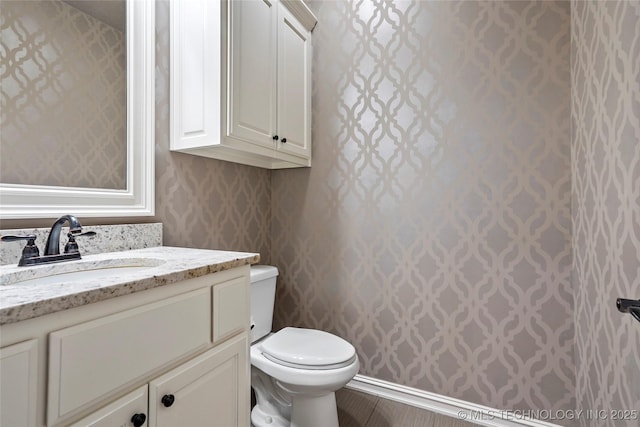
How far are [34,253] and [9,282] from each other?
0.41ft

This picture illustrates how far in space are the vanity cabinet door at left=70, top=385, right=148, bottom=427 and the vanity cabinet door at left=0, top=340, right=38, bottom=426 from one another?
0.10m

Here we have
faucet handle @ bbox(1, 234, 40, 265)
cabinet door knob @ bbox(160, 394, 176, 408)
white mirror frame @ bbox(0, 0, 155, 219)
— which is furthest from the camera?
white mirror frame @ bbox(0, 0, 155, 219)

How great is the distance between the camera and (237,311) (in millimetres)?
1020

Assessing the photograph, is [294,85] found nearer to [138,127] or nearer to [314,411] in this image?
[138,127]

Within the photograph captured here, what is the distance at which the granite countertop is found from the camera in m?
0.55

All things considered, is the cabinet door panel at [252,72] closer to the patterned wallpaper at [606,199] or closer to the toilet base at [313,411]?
the toilet base at [313,411]

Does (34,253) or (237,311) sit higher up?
(34,253)

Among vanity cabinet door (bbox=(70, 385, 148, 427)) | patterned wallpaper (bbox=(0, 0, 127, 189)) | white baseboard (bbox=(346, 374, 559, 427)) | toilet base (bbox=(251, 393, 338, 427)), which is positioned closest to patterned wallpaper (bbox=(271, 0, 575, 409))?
white baseboard (bbox=(346, 374, 559, 427))

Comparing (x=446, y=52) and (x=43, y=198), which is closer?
(x=43, y=198)

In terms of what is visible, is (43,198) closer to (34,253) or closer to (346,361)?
(34,253)

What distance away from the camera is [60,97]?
3.67ft

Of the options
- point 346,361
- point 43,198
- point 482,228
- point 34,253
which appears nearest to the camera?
point 34,253

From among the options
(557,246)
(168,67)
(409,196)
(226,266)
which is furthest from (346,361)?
(168,67)

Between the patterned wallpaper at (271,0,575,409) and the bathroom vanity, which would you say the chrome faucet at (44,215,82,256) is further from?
the patterned wallpaper at (271,0,575,409)
